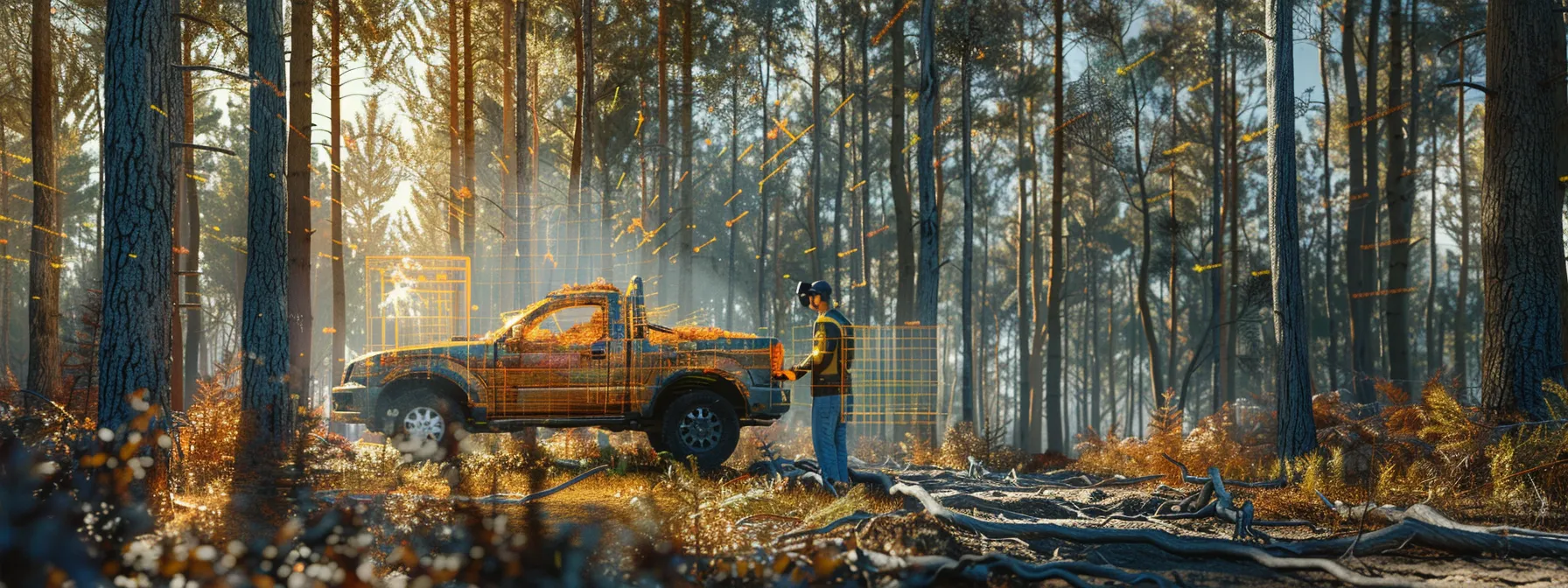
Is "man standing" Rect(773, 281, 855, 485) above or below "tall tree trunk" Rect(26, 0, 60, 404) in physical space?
below

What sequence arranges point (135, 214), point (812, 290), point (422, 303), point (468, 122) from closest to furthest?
point (135, 214) < point (812, 290) < point (422, 303) < point (468, 122)

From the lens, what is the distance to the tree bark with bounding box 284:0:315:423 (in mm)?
14805

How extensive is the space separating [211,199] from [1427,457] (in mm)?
40374

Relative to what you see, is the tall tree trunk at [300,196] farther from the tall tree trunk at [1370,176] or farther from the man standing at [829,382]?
the tall tree trunk at [1370,176]

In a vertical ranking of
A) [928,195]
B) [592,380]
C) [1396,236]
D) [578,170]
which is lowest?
[592,380]

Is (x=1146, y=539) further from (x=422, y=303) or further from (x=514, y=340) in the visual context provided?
(x=422, y=303)

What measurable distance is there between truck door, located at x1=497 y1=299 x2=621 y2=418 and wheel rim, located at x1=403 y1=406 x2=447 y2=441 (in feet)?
2.47

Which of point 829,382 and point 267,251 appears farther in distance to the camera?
point 267,251

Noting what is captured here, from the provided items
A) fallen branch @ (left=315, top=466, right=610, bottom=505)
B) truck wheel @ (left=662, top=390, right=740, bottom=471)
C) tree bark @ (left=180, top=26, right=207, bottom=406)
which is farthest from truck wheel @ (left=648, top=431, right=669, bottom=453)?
tree bark @ (left=180, top=26, right=207, bottom=406)

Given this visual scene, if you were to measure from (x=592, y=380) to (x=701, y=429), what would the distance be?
1.34m

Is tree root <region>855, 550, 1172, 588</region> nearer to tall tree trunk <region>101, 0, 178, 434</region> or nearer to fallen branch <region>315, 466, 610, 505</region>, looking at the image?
fallen branch <region>315, 466, 610, 505</region>

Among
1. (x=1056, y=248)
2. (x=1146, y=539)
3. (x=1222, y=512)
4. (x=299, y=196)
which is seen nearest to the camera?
(x=1146, y=539)

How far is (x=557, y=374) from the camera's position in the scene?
11.5 metres

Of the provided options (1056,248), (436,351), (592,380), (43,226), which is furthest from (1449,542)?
(43,226)
